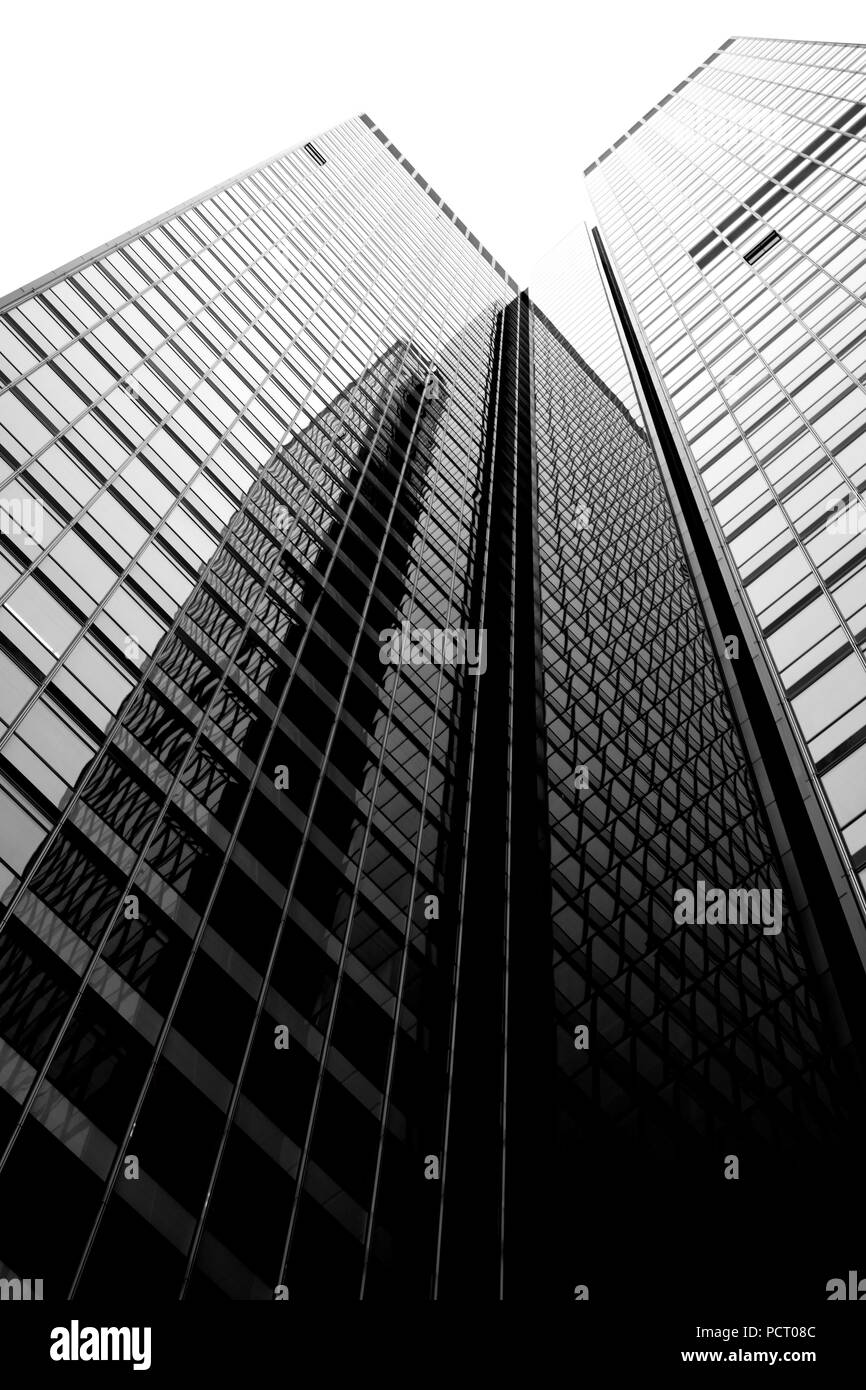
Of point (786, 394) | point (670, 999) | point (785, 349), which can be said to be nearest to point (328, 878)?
point (670, 999)

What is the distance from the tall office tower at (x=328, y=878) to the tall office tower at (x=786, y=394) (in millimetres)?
3270

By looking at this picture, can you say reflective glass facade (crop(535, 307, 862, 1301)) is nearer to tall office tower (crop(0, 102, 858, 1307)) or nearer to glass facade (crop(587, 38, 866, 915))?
tall office tower (crop(0, 102, 858, 1307))

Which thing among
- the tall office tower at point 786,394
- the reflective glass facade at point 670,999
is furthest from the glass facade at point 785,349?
the reflective glass facade at point 670,999

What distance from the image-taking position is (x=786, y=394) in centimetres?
3528

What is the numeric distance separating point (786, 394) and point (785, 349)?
368cm

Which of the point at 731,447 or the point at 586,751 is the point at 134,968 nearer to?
the point at 586,751

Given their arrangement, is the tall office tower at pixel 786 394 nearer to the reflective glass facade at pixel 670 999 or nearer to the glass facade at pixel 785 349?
the glass facade at pixel 785 349

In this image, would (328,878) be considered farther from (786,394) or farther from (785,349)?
(785,349)

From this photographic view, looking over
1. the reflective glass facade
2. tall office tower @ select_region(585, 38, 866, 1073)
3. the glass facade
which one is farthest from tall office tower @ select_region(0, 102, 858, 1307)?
the glass facade

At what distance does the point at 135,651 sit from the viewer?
23.8 meters

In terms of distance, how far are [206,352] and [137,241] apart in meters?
6.36

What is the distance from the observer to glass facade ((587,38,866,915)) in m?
25.0
